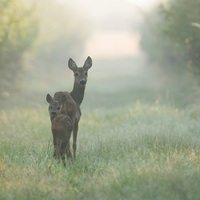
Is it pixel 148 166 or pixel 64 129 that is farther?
pixel 64 129

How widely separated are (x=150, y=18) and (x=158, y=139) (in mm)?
41551

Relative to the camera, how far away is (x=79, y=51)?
71.1 meters

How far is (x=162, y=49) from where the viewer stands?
39812 millimetres

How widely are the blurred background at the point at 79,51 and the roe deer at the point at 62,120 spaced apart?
7.25 metres

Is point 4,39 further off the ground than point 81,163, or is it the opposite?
point 4,39

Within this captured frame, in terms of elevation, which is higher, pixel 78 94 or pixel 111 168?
pixel 78 94

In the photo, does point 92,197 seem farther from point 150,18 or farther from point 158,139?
point 150,18

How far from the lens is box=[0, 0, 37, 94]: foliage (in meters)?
24.5

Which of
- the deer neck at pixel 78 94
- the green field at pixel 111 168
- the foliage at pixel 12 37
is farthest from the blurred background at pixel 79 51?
the deer neck at pixel 78 94

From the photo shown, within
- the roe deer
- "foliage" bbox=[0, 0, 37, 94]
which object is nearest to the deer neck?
the roe deer

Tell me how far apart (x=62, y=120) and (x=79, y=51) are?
61750 millimetres

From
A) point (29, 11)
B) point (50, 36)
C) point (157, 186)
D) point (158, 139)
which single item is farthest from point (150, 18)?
point (157, 186)

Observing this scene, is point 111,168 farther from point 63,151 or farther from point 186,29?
point 186,29

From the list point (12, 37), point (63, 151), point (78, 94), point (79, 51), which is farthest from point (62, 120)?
point (79, 51)
